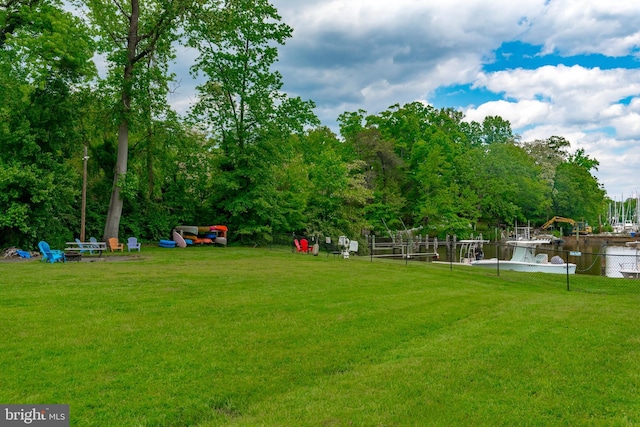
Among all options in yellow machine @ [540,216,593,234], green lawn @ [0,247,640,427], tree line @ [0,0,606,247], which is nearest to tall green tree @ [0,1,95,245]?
tree line @ [0,0,606,247]

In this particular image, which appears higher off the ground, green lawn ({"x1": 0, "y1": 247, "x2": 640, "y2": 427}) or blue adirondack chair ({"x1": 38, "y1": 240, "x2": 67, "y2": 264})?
blue adirondack chair ({"x1": 38, "y1": 240, "x2": 67, "y2": 264})

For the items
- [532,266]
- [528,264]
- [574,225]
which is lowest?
[532,266]

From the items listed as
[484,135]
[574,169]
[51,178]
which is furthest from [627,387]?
[484,135]

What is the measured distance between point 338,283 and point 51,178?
16.6 meters

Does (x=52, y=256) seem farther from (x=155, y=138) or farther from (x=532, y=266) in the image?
(x=532, y=266)

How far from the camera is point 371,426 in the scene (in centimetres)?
385

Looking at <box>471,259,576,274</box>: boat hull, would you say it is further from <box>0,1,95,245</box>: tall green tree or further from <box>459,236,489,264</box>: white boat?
<box>0,1,95,245</box>: tall green tree

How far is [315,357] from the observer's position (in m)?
5.77

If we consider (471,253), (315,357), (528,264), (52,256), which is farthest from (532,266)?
(52,256)
